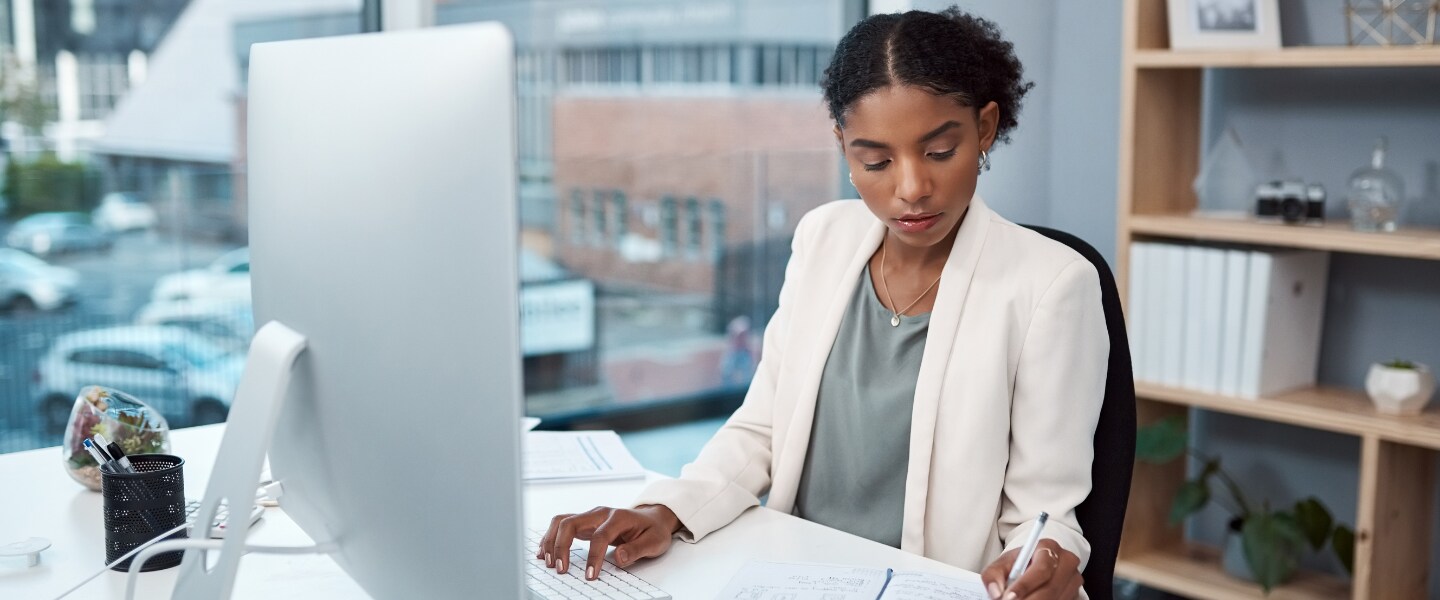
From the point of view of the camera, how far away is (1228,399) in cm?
241

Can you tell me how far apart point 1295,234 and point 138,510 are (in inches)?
77.1

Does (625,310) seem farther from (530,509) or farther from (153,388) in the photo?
(530,509)

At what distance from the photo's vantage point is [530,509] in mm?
1432

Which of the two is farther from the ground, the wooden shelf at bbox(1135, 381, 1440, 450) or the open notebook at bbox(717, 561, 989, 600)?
the open notebook at bbox(717, 561, 989, 600)

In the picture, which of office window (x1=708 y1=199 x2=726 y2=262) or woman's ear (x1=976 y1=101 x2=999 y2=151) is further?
office window (x1=708 y1=199 x2=726 y2=262)

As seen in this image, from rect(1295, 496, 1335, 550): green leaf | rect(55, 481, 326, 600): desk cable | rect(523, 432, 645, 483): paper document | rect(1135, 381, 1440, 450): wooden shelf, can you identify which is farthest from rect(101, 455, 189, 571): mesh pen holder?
rect(1295, 496, 1335, 550): green leaf

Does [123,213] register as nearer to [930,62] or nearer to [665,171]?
[665,171]

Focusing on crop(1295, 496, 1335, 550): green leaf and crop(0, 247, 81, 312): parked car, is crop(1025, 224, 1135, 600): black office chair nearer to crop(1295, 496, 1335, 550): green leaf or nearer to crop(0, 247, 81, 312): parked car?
crop(1295, 496, 1335, 550): green leaf

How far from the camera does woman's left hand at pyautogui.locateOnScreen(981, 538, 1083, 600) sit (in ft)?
3.75

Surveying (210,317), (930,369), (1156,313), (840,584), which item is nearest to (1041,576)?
(840,584)

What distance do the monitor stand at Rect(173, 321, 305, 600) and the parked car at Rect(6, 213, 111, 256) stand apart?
57.3 inches

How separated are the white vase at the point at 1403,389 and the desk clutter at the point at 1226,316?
0.20m

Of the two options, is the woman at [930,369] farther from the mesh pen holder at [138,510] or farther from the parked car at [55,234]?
the parked car at [55,234]

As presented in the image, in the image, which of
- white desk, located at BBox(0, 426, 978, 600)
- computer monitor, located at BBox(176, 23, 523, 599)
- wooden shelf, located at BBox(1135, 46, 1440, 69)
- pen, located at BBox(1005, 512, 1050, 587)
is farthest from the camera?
wooden shelf, located at BBox(1135, 46, 1440, 69)
